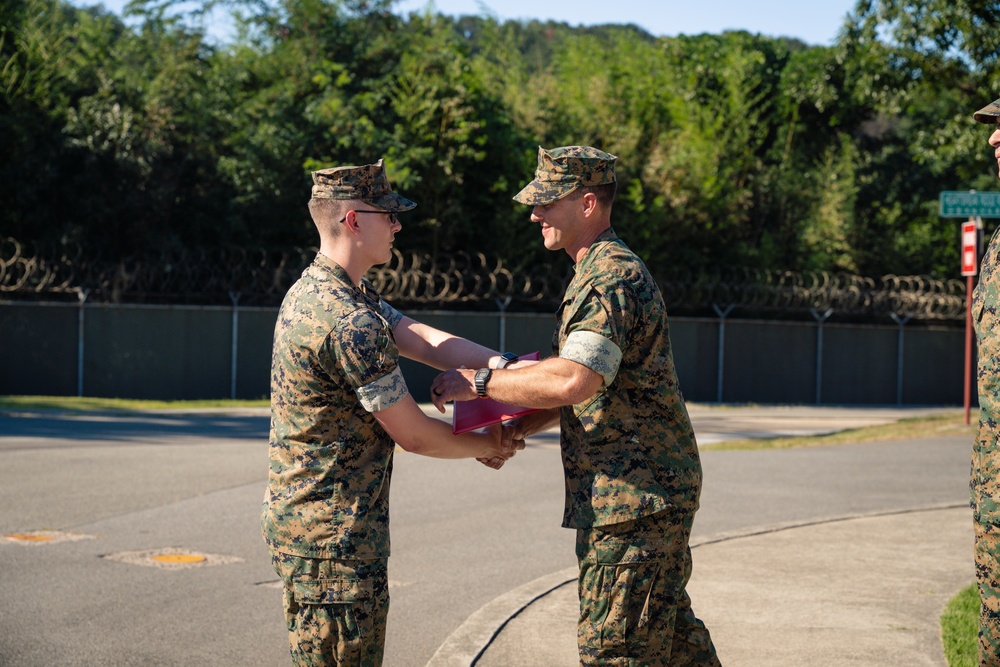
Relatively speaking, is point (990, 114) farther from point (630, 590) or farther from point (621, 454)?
point (630, 590)

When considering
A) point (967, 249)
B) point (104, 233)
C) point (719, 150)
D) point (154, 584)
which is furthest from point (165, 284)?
point (719, 150)

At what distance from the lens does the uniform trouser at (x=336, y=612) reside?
140 inches

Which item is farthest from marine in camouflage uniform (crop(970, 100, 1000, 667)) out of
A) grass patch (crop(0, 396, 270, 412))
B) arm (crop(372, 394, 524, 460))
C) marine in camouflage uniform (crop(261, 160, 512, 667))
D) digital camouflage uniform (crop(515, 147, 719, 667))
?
grass patch (crop(0, 396, 270, 412))

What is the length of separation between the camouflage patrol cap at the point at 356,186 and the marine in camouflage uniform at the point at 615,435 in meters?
0.51

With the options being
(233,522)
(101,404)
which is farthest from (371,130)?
(233,522)

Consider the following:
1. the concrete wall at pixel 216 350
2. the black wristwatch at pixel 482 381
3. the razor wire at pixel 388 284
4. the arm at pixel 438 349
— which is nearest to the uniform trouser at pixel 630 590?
the black wristwatch at pixel 482 381

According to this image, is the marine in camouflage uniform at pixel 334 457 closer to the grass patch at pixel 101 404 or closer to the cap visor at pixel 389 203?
the cap visor at pixel 389 203

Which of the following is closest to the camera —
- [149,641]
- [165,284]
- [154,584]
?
[149,641]

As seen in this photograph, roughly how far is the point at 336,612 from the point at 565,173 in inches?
64.6

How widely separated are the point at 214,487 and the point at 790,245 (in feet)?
90.1

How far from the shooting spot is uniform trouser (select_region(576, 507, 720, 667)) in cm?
382

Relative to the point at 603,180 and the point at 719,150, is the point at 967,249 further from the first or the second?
the point at 719,150

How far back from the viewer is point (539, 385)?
380cm

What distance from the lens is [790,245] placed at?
35.8 meters
